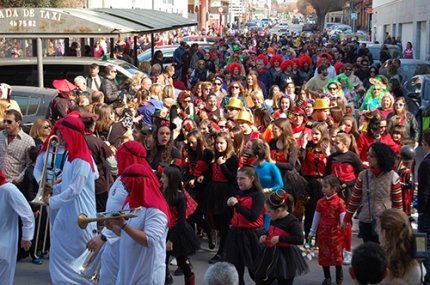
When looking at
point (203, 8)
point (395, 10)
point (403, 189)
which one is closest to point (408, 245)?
point (403, 189)

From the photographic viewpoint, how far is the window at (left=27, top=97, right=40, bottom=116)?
12609 mm

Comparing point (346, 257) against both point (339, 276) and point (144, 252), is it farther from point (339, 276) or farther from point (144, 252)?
point (144, 252)

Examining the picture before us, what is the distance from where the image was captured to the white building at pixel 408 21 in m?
36.2

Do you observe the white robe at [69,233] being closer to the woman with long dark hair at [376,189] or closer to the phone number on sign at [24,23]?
the woman with long dark hair at [376,189]

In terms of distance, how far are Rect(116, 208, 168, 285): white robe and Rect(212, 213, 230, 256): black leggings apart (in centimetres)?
305

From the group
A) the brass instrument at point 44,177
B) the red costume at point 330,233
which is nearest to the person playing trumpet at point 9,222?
the brass instrument at point 44,177

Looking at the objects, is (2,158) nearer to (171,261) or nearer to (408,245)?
(171,261)

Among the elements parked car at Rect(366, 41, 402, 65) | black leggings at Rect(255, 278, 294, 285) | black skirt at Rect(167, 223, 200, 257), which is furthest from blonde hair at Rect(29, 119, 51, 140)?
parked car at Rect(366, 41, 402, 65)

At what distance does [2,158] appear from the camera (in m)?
8.88

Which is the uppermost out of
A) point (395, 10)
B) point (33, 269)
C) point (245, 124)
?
point (395, 10)

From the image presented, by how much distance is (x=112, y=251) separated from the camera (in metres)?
6.16

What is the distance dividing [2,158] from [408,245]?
214 inches

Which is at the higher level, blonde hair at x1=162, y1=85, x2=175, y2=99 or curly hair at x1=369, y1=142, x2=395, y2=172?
blonde hair at x1=162, y1=85, x2=175, y2=99

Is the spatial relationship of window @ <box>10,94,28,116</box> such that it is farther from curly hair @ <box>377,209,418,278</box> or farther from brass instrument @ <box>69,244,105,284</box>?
curly hair @ <box>377,209,418,278</box>
